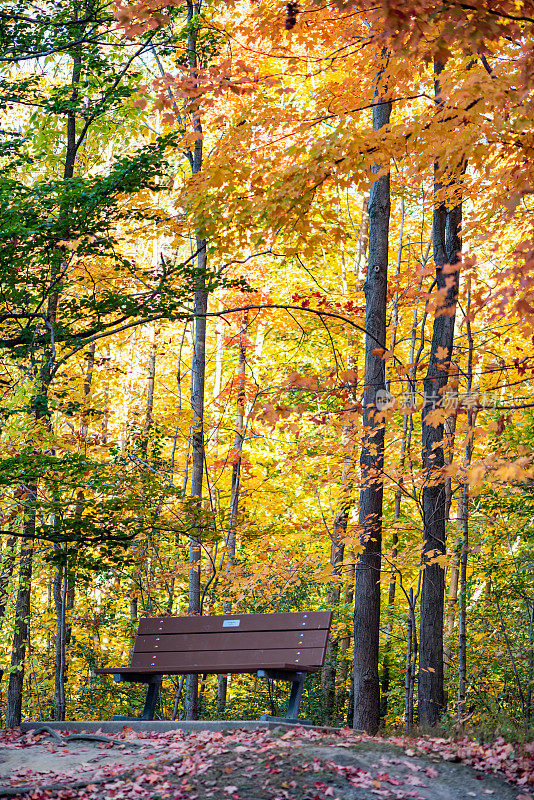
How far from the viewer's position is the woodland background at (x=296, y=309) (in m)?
4.81

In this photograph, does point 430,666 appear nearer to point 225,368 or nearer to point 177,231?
point 177,231

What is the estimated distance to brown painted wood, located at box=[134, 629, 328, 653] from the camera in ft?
19.2

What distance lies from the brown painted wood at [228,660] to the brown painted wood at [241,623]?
7.5 inches

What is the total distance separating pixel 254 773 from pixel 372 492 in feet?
12.8

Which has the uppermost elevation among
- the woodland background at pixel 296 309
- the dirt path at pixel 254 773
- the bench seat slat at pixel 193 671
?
the woodland background at pixel 296 309

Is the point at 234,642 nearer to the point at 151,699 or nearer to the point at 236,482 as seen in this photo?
the point at 151,699

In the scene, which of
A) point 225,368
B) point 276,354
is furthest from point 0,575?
point 225,368

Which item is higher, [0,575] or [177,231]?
[177,231]

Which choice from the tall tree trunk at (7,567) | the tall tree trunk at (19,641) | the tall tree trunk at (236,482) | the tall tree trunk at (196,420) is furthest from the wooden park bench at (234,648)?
the tall tree trunk at (236,482)

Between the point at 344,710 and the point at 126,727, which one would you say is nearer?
the point at 126,727

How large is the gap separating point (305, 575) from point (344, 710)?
130 inches

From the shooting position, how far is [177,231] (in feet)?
28.1

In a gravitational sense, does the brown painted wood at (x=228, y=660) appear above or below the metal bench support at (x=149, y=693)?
above

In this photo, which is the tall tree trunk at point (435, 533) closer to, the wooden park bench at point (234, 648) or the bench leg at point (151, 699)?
the wooden park bench at point (234, 648)
